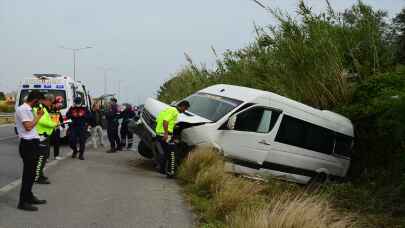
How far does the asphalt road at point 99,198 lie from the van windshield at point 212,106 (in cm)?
169

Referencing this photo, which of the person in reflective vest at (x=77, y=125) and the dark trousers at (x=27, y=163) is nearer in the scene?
the dark trousers at (x=27, y=163)

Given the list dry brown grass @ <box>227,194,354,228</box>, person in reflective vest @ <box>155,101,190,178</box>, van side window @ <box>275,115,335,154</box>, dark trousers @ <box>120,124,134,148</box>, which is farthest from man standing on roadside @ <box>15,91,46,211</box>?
dark trousers @ <box>120,124,134,148</box>

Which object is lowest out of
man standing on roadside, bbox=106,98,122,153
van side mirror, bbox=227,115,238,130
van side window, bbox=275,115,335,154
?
man standing on roadside, bbox=106,98,122,153

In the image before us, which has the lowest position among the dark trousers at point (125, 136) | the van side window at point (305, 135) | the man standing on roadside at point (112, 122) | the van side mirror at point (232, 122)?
the dark trousers at point (125, 136)

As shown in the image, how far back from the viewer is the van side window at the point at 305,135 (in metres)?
11.9

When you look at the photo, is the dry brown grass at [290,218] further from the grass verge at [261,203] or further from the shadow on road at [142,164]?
the shadow on road at [142,164]

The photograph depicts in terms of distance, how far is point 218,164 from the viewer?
9.92m

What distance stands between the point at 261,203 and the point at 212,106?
538cm

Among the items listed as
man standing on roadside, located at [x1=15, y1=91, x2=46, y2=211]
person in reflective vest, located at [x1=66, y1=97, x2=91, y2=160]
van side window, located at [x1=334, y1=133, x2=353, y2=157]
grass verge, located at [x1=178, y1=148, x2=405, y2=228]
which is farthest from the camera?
person in reflective vest, located at [x1=66, y1=97, x2=91, y2=160]

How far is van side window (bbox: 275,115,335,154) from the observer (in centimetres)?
1185

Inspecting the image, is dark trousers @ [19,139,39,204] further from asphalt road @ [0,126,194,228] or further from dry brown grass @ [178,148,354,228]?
dry brown grass @ [178,148,354,228]

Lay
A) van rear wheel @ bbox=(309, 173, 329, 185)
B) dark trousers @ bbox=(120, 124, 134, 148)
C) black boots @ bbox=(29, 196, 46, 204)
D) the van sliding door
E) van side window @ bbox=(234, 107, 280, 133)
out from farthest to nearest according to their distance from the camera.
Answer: dark trousers @ bbox=(120, 124, 134, 148), van rear wheel @ bbox=(309, 173, 329, 185), van side window @ bbox=(234, 107, 280, 133), the van sliding door, black boots @ bbox=(29, 196, 46, 204)

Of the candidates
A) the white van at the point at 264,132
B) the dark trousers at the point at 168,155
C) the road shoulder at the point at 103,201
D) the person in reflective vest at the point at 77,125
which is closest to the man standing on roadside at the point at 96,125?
the person in reflective vest at the point at 77,125

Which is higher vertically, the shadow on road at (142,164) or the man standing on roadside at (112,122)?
the man standing on roadside at (112,122)
